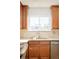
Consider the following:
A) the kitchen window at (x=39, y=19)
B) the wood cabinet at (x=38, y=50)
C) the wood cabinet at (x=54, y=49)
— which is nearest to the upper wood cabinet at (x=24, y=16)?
the kitchen window at (x=39, y=19)

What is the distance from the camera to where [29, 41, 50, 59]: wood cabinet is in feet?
14.4

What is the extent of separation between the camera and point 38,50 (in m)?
4.41

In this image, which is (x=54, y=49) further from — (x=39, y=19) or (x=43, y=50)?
(x=39, y=19)

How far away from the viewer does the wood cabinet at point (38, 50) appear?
4.38 metres

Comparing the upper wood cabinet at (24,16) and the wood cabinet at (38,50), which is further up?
the upper wood cabinet at (24,16)

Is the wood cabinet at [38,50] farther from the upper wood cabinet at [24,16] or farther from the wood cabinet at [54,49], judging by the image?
the upper wood cabinet at [24,16]

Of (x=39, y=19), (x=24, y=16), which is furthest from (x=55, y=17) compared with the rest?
(x=24, y=16)

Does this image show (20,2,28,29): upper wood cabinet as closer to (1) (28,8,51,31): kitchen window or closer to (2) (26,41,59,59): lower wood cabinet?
(1) (28,8,51,31): kitchen window

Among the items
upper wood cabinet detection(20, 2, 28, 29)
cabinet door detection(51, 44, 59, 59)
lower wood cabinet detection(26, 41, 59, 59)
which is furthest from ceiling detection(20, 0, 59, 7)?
cabinet door detection(51, 44, 59, 59)

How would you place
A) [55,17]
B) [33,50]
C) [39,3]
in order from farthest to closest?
[55,17] < [39,3] < [33,50]
